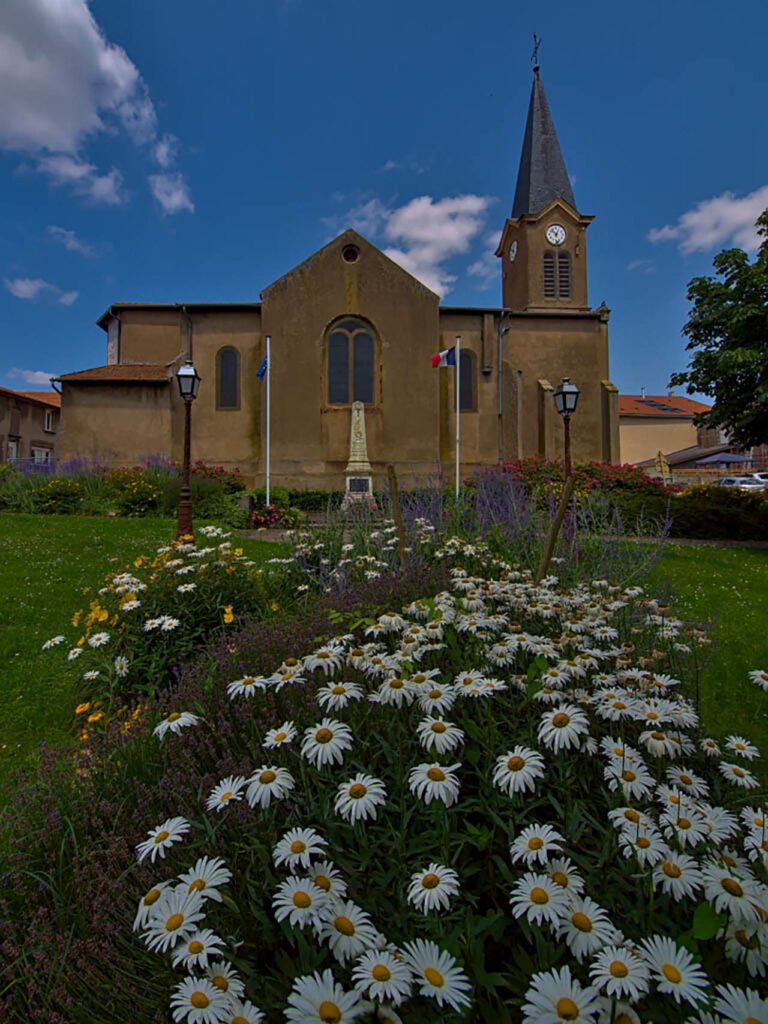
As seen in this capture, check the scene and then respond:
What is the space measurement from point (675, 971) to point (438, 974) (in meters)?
0.44

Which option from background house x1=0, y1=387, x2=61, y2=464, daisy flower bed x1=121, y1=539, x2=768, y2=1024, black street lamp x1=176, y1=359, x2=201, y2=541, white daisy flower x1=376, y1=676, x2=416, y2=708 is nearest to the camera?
daisy flower bed x1=121, y1=539, x2=768, y2=1024

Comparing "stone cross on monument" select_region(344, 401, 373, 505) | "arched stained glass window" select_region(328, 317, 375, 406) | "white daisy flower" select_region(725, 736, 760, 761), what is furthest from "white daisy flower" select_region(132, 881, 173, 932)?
"arched stained glass window" select_region(328, 317, 375, 406)

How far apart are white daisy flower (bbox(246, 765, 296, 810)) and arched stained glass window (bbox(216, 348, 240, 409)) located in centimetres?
2063

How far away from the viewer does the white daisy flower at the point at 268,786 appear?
52.9 inches

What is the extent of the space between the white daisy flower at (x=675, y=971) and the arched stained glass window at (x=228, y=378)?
21234 millimetres

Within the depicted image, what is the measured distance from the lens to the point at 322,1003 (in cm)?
95

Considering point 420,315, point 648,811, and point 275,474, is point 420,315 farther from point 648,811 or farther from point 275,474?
point 648,811

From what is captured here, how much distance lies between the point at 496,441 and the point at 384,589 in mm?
18476

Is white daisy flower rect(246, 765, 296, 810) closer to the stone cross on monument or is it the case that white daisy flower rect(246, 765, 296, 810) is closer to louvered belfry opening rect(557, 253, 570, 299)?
the stone cross on monument

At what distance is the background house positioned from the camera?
107 feet

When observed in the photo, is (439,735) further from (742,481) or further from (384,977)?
(742,481)

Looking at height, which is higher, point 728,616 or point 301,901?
point 301,901

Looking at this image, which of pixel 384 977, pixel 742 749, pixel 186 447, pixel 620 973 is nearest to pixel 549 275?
pixel 186 447

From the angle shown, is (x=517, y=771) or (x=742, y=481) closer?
(x=517, y=771)
